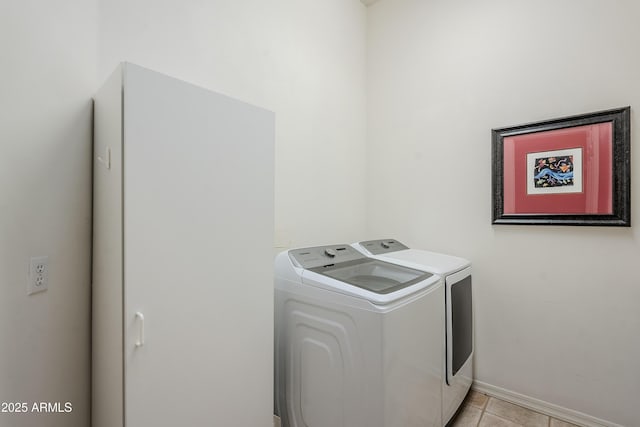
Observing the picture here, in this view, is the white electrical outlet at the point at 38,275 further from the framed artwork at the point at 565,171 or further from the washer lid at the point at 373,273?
the framed artwork at the point at 565,171

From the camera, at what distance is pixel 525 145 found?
6.48 ft

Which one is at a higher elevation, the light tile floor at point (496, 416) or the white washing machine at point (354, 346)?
the white washing machine at point (354, 346)

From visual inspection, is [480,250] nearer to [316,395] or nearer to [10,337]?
[316,395]

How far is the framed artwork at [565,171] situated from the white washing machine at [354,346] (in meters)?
0.93

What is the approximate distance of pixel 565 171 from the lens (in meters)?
1.84

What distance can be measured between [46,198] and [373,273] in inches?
64.1

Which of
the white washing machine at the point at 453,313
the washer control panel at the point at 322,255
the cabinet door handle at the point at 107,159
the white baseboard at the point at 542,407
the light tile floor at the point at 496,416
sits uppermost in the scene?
the cabinet door handle at the point at 107,159

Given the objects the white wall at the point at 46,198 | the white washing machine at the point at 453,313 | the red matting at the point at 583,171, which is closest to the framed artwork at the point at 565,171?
the red matting at the point at 583,171

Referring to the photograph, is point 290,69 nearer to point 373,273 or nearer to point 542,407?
point 373,273

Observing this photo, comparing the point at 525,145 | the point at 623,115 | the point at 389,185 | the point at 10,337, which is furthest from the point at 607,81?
the point at 10,337

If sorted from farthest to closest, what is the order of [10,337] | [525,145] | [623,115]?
[525,145] < [623,115] < [10,337]

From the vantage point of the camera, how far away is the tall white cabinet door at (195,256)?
0.93m

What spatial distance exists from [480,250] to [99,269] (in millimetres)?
2308

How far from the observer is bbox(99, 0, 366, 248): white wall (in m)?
1.42
